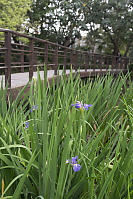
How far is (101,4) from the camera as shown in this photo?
19.9 metres

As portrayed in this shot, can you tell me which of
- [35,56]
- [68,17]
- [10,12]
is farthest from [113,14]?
[35,56]

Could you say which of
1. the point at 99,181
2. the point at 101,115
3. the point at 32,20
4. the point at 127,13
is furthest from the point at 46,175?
the point at 32,20

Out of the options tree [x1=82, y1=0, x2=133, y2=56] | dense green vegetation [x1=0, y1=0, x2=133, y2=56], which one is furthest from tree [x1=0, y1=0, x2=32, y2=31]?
tree [x1=82, y1=0, x2=133, y2=56]

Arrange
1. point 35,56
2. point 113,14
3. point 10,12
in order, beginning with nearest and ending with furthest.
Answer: point 35,56 < point 10,12 < point 113,14

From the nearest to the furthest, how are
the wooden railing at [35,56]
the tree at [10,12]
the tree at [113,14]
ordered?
the wooden railing at [35,56], the tree at [10,12], the tree at [113,14]

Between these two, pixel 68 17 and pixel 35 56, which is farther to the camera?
pixel 68 17

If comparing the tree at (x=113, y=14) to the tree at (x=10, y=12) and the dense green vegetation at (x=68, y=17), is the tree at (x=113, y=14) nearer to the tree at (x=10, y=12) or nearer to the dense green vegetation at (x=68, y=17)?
the dense green vegetation at (x=68, y=17)

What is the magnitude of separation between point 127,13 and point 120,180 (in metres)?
18.3

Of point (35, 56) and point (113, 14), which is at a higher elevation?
point (113, 14)

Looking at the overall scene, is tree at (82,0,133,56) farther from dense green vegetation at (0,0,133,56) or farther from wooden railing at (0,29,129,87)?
wooden railing at (0,29,129,87)

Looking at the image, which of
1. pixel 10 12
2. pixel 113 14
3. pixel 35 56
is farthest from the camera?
pixel 113 14

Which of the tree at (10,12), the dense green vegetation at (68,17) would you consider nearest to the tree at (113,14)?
the dense green vegetation at (68,17)

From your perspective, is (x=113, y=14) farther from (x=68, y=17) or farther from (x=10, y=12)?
(x=10, y=12)

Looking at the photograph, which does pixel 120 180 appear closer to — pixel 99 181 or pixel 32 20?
pixel 99 181
